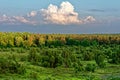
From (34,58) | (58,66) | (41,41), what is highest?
(41,41)

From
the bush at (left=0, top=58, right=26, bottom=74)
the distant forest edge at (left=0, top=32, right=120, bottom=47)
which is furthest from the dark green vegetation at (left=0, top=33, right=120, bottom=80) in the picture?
the distant forest edge at (left=0, top=32, right=120, bottom=47)

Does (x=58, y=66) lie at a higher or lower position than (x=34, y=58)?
lower

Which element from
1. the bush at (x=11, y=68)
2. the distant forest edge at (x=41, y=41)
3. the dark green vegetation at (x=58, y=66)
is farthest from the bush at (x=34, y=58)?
the distant forest edge at (x=41, y=41)

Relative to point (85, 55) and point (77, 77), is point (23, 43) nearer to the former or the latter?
point (85, 55)

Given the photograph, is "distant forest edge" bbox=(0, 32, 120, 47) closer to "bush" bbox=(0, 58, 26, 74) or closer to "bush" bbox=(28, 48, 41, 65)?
"bush" bbox=(28, 48, 41, 65)

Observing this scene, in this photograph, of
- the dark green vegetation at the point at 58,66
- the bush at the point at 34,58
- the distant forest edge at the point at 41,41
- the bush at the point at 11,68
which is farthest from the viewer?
the distant forest edge at the point at 41,41

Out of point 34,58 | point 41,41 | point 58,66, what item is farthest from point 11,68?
point 41,41

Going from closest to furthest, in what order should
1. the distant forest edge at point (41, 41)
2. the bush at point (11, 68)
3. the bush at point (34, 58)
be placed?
the bush at point (11, 68)
the bush at point (34, 58)
the distant forest edge at point (41, 41)

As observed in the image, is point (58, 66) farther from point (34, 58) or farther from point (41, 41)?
point (41, 41)

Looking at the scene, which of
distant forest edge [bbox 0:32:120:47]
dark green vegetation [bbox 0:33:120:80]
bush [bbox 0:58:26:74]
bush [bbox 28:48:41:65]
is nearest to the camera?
dark green vegetation [bbox 0:33:120:80]

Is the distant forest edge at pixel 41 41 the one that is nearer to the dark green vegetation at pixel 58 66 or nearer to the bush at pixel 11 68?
the dark green vegetation at pixel 58 66

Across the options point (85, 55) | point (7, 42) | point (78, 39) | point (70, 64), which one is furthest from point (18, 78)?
point (78, 39)

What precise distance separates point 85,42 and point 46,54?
64137 mm

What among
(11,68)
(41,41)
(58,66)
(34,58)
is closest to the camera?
(11,68)
